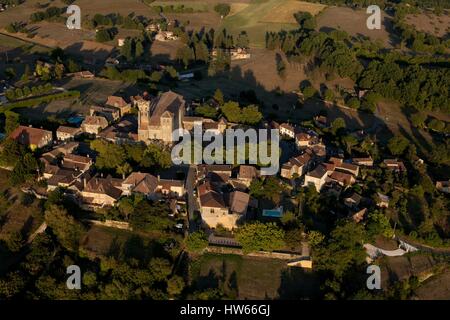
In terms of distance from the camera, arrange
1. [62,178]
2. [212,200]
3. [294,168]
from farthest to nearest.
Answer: [294,168] < [62,178] < [212,200]

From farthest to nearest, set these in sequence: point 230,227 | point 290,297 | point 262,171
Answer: point 262,171 → point 230,227 → point 290,297

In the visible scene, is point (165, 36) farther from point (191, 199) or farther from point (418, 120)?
point (191, 199)

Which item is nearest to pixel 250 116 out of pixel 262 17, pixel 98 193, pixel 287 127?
pixel 287 127

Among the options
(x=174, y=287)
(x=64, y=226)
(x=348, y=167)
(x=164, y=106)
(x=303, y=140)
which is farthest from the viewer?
(x=164, y=106)

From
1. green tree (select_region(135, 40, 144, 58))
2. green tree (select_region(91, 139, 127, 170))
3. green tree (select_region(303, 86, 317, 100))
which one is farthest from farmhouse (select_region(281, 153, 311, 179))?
green tree (select_region(135, 40, 144, 58))

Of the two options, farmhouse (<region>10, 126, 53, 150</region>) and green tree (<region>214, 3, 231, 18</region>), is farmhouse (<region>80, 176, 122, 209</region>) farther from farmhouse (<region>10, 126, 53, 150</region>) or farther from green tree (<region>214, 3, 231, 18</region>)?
green tree (<region>214, 3, 231, 18</region>)

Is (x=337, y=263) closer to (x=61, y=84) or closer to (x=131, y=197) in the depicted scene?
(x=131, y=197)
